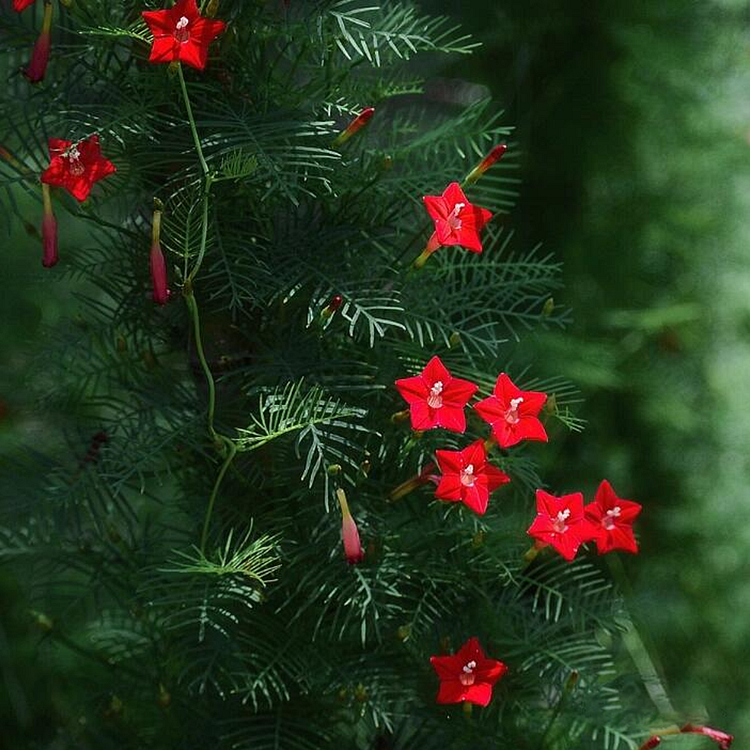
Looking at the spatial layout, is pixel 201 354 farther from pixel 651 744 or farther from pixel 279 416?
pixel 651 744

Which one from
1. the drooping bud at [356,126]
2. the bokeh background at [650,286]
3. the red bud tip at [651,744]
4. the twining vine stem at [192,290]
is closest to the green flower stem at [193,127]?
the twining vine stem at [192,290]

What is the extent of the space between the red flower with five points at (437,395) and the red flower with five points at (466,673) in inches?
6.9

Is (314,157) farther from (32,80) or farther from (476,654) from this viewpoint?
(476,654)

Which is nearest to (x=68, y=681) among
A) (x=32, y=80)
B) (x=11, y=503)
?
(x=11, y=503)

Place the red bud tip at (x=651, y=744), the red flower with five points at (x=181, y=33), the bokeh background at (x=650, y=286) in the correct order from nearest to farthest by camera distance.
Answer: the red flower with five points at (x=181, y=33) → the red bud tip at (x=651, y=744) → the bokeh background at (x=650, y=286)

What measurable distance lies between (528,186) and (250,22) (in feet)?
2.69

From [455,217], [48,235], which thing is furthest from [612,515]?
[48,235]

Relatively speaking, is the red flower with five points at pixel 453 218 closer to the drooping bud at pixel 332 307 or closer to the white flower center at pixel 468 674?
the drooping bud at pixel 332 307

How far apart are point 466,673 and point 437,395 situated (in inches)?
8.4

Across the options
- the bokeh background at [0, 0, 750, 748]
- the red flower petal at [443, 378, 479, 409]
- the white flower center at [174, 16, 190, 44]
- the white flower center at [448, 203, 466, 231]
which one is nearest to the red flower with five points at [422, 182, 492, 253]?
the white flower center at [448, 203, 466, 231]

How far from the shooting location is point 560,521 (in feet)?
2.84

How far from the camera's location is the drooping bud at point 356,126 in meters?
0.83

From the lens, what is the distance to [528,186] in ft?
5.35

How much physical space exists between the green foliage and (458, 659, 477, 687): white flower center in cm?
5
